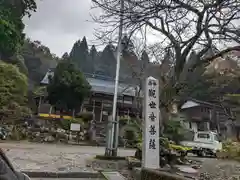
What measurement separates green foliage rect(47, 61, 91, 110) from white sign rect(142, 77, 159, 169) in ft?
51.1

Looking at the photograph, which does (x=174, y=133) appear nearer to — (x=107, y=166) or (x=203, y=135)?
(x=203, y=135)

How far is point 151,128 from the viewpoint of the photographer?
19.9 ft

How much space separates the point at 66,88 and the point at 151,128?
16281mm

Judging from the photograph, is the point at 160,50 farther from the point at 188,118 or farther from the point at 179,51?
the point at 188,118

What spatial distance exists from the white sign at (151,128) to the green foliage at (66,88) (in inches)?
613

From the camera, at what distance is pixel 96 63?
4694cm

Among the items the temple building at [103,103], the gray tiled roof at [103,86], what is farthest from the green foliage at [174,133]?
the gray tiled roof at [103,86]

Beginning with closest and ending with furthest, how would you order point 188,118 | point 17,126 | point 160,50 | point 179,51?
1. point 179,51
2. point 160,50
3. point 17,126
4. point 188,118

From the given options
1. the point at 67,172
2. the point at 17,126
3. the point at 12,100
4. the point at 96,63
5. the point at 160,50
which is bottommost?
the point at 67,172

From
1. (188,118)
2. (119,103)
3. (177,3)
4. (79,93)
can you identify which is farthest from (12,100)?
(188,118)

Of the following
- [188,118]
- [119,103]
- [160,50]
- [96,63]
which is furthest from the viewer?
[96,63]

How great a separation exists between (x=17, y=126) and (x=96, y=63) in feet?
102

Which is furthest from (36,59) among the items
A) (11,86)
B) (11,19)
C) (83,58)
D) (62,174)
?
(62,174)

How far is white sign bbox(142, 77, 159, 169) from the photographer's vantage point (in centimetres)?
565
